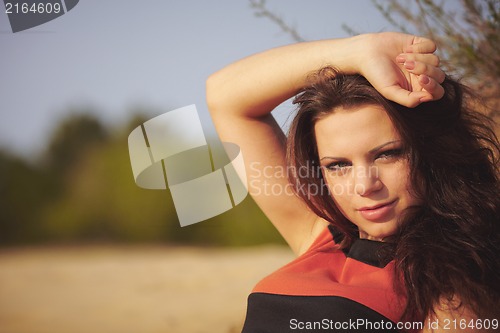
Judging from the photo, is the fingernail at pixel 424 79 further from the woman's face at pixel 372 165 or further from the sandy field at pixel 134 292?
the sandy field at pixel 134 292

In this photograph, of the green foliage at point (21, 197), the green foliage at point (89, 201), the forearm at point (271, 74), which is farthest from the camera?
the green foliage at point (89, 201)

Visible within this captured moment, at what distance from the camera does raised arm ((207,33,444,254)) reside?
1.69 m

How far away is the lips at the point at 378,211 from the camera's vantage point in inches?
69.6

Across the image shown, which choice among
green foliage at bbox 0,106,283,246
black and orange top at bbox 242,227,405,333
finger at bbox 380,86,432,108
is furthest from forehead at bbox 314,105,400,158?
green foliage at bbox 0,106,283,246

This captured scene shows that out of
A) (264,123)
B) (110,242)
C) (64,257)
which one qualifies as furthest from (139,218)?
(264,123)

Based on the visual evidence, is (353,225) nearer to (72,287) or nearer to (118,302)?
(118,302)

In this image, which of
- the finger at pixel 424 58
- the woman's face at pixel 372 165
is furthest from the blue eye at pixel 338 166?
the finger at pixel 424 58

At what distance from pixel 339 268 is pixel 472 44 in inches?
44.7

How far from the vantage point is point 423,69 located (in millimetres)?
1647

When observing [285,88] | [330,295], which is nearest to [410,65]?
[285,88]

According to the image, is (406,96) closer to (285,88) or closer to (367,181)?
(367,181)

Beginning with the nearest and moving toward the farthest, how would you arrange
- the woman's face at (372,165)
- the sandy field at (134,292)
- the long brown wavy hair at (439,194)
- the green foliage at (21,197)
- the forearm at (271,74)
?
the long brown wavy hair at (439,194) < the woman's face at (372,165) < the forearm at (271,74) < the sandy field at (134,292) < the green foliage at (21,197)

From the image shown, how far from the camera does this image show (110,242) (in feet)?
45.1

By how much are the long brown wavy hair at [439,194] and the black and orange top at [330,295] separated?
5 centimetres
